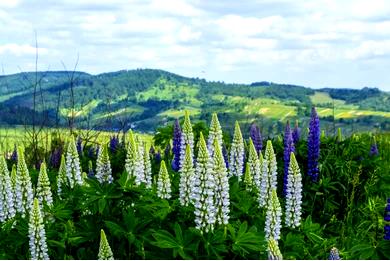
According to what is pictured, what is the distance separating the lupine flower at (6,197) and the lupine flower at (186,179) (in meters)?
1.86

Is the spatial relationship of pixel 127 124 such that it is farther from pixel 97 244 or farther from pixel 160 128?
pixel 97 244

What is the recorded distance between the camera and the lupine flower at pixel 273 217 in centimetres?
565

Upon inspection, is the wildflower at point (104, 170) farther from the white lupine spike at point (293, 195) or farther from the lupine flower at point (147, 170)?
the white lupine spike at point (293, 195)

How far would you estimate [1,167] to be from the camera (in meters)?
6.34

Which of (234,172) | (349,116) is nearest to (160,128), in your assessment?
(234,172)

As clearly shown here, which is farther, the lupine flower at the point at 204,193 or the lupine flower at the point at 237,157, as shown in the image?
the lupine flower at the point at 237,157

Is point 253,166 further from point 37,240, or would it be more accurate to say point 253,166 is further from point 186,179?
point 37,240

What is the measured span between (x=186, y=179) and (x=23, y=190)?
71.3 inches

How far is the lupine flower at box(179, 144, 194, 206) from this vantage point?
226 inches

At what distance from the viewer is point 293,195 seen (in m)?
6.49

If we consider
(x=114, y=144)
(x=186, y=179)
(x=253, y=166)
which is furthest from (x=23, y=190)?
(x=114, y=144)

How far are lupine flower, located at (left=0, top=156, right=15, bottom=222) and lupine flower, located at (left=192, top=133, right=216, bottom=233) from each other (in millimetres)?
2147

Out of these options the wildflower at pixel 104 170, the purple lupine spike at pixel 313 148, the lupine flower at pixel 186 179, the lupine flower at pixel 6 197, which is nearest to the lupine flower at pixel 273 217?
the lupine flower at pixel 186 179

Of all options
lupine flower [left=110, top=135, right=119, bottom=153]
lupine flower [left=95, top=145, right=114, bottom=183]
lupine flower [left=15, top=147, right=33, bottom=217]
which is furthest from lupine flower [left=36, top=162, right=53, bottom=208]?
lupine flower [left=110, top=135, right=119, bottom=153]
